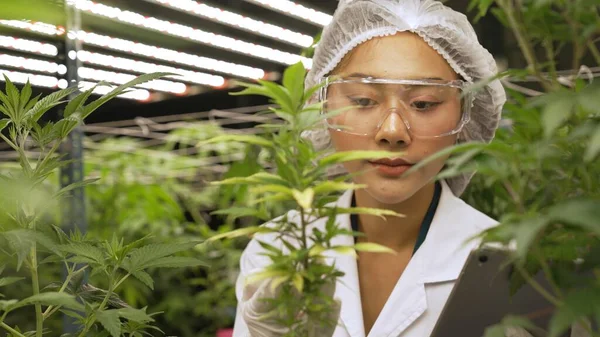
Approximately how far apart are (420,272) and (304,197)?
1.01 meters

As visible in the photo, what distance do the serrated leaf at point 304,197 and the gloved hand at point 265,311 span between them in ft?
0.38

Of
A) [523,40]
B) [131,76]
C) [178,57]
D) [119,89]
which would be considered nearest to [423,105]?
[523,40]

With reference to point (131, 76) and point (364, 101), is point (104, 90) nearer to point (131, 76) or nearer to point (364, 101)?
point (131, 76)

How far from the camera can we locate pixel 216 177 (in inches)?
189

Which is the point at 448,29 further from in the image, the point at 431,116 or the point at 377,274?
the point at 377,274

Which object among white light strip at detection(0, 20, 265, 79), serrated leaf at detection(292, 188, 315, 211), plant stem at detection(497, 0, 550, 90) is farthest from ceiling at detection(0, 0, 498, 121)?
serrated leaf at detection(292, 188, 315, 211)

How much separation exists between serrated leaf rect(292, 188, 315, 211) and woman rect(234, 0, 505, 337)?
72 centimetres

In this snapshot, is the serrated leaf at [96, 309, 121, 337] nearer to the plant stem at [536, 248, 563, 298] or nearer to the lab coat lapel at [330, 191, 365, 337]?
the plant stem at [536, 248, 563, 298]

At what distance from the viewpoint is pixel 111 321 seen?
0.93m

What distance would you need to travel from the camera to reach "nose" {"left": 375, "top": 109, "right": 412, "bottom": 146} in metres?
1.49

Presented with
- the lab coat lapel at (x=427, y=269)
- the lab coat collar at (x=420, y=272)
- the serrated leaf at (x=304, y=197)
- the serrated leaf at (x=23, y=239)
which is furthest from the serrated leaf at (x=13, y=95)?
the lab coat lapel at (x=427, y=269)

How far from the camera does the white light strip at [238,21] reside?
4168 millimetres

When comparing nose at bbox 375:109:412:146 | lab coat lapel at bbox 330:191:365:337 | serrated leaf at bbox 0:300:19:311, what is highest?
nose at bbox 375:109:412:146

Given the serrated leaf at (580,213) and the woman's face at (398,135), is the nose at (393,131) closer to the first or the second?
the woman's face at (398,135)
